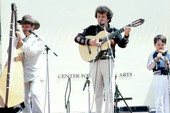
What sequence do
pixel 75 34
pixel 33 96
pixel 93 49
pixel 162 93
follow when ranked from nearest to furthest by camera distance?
pixel 33 96
pixel 93 49
pixel 162 93
pixel 75 34

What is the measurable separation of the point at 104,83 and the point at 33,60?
0.98 metres

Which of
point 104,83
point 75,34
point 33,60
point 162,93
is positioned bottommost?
point 162,93

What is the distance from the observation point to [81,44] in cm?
534

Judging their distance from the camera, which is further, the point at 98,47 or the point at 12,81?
the point at 98,47

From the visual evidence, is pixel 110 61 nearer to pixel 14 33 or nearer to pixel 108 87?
pixel 108 87

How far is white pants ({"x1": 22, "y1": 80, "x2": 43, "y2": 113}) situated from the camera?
4805 mm

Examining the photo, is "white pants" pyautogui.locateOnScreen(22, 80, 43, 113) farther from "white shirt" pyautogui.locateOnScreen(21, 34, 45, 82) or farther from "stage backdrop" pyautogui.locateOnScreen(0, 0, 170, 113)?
"stage backdrop" pyautogui.locateOnScreen(0, 0, 170, 113)

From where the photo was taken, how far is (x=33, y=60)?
194 inches

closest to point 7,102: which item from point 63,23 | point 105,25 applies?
point 105,25

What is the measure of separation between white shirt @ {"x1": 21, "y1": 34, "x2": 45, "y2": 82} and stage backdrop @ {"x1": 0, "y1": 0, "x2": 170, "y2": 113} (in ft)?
10.9

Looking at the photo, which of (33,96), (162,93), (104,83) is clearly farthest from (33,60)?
(162,93)

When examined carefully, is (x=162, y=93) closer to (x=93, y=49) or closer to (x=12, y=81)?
(x=93, y=49)

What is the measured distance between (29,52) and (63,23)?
12.3ft

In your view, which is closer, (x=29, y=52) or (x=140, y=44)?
(x=29, y=52)
